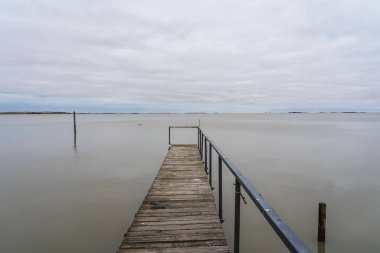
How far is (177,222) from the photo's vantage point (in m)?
4.25

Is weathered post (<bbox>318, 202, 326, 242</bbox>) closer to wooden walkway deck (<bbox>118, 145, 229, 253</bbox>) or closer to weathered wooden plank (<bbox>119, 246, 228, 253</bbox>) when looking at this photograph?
wooden walkway deck (<bbox>118, 145, 229, 253</bbox>)

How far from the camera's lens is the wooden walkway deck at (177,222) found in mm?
3475

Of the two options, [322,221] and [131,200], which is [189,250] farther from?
[131,200]

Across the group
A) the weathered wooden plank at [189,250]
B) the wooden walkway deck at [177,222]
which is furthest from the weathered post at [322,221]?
the weathered wooden plank at [189,250]

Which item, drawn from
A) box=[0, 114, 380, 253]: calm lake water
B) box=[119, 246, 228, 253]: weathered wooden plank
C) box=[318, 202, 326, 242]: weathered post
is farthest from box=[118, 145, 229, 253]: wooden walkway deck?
box=[318, 202, 326, 242]: weathered post

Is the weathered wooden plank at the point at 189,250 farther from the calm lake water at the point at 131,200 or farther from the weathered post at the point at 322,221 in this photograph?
the weathered post at the point at 322,221

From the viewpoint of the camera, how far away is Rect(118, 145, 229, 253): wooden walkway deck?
3475mm

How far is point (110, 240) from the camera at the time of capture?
6.36 m

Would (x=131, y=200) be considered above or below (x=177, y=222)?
below

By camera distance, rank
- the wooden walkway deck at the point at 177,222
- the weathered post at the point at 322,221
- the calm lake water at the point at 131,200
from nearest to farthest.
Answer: the wooden walkway deck at the point at 177,222, the weathered post at the point at 322,221, the calm lake water at the point at 131,200

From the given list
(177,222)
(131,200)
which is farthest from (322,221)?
(131,200)

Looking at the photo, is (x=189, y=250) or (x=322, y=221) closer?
(x=189, y=250)

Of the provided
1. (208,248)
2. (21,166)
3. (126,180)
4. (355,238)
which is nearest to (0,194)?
(126,180)

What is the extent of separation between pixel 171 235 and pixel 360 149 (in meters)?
22.3
